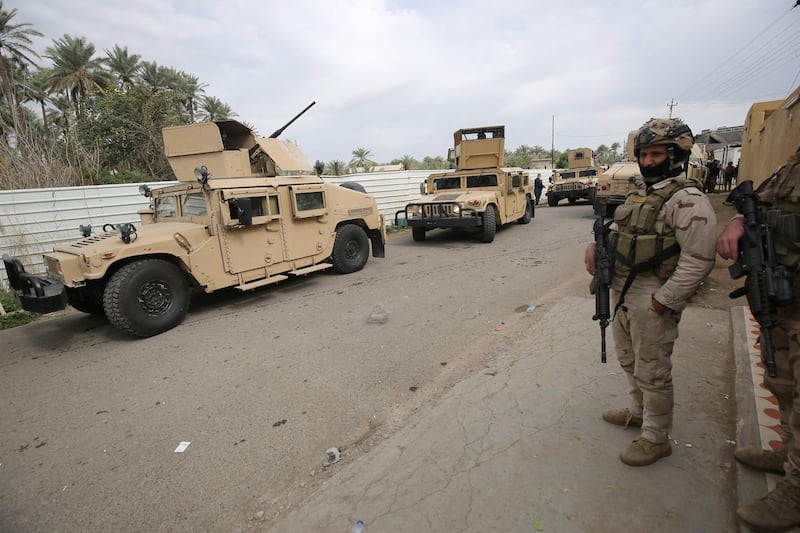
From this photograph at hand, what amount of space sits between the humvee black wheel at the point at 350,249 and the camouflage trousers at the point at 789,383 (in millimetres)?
5632

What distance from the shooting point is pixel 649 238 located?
6.46ft

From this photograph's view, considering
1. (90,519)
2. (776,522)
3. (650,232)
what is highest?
(650,232)

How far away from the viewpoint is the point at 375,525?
1.79m

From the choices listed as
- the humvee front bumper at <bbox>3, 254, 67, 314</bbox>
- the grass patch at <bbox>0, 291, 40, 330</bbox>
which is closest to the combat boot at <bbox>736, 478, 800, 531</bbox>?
the humvee front bumper at <bbox>3, 254, 67, 314</bbox>

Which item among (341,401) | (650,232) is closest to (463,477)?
(341,401)

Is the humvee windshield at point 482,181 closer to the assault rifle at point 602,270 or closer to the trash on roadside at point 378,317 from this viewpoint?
the trash on roadside at point 378,317

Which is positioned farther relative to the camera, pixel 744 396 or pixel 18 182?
pixel 18 182

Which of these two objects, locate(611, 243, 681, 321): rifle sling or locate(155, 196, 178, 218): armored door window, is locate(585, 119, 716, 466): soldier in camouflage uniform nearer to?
locate(611, 243, 681, 321): rifle sling

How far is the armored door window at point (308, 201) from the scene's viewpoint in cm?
580

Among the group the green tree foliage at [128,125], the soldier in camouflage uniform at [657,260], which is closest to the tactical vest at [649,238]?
the soldier in camouflage uniform at [657,260]

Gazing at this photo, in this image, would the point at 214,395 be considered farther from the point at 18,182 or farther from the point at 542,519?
the point at 18,182

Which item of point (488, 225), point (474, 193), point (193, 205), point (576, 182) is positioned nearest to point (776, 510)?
point (193, 205)

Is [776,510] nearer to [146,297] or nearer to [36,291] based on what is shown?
[146,297]

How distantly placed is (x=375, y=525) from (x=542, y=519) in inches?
28.7
